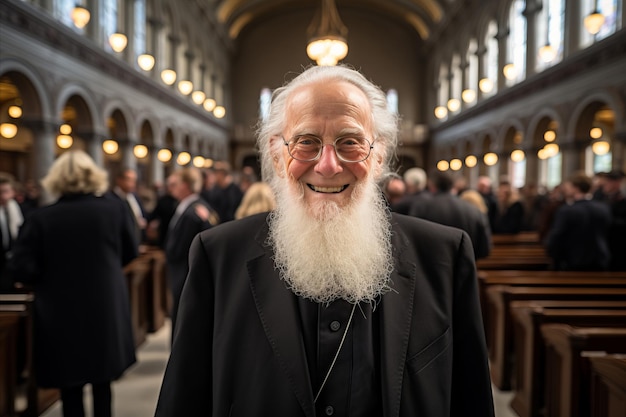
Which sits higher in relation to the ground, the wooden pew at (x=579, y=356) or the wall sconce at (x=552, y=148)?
the wall sconce at (x=552, y=148)

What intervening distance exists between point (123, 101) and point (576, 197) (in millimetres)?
13457

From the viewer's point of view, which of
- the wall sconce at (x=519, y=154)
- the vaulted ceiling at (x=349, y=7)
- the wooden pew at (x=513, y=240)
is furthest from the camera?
the vaulted ceiling at (x=349, y=7)

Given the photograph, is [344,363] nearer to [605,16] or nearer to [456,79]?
[605,16]

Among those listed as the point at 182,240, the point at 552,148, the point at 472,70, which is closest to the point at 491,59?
the point at 472,70

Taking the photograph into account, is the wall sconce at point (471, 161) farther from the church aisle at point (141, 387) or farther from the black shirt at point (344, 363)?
the black shirt at point (344, 363)

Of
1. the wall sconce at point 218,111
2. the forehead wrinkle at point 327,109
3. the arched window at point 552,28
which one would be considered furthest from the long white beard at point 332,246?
the wall sconce at point 218,111

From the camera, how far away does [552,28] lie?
1598cm

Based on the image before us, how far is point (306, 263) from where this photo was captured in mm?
1770

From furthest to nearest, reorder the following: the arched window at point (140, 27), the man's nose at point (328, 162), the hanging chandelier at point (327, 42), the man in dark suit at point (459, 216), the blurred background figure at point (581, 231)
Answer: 1. the arched window at point (140, 27)
2. the hanging chandelier at point (327, 42)
3. the blurred background figure at point (581, 231)
4. the man in dark suit at point (459, 216)
5. the man's nose at point (328, 162)

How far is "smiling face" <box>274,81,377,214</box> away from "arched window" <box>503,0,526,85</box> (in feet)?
56.9

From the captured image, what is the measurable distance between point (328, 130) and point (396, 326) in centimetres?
67

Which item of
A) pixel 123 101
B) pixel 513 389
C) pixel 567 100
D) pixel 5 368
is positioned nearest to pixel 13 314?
pixel 5 368

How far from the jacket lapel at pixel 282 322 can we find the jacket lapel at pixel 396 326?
0.77 ft

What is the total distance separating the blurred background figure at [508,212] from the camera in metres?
10.2
